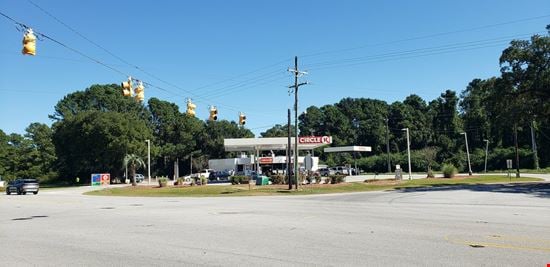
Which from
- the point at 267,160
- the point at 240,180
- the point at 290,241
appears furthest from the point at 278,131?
the point at 290,241

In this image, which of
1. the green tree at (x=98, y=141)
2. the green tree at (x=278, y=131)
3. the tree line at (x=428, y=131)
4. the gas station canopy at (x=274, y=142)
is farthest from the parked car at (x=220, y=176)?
the green tree at (x=278, y=131)

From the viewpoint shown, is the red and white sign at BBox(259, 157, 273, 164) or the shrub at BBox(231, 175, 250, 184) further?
the red and white sign at BBox(259, 157, 273, 164)

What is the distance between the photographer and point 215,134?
111 metres

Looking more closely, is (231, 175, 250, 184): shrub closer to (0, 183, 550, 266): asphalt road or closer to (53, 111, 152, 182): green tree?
(53, 111, 152, 182): green tree

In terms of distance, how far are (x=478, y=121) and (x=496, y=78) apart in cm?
7331

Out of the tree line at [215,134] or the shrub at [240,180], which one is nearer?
the shrub at [240,180]

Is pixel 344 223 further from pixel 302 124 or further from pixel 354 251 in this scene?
pixel 302 124

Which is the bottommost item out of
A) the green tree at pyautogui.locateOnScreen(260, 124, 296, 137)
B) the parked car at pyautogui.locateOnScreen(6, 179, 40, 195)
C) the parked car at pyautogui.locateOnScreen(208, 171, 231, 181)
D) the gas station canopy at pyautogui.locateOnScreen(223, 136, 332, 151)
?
the parked car at pyautogui.locateOnScreen(6, 179, 40, 195)

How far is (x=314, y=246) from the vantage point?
1054 cm

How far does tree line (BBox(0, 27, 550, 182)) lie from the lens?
8006 cm

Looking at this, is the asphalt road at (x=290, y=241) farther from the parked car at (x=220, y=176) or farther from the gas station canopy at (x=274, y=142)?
the parked car at (x=220, y=176)

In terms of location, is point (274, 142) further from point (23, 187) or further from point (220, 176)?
point (23, 187)

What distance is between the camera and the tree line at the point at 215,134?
8006 centimetres

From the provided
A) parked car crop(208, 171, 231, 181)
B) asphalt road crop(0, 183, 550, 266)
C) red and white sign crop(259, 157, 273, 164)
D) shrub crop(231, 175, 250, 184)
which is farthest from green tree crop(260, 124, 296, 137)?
asphalt road crop(0, 183, 550, 266)
